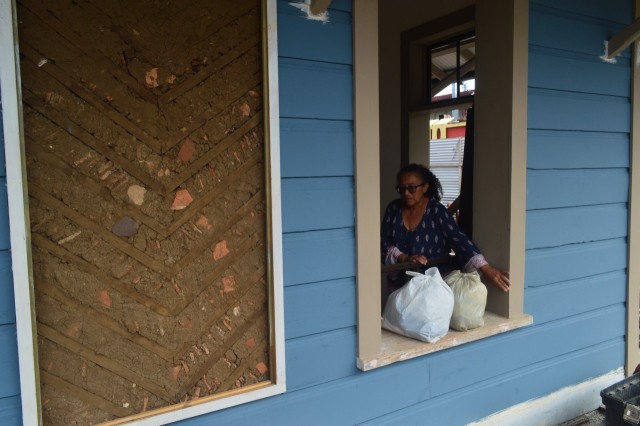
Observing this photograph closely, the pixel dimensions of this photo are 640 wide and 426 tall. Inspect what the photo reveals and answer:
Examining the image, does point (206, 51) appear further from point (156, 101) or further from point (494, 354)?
point (494, 354)

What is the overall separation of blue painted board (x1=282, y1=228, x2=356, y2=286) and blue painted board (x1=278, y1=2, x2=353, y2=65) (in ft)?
2.38

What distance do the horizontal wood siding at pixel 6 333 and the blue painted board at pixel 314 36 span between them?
105cm

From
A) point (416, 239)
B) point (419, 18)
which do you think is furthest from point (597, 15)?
point (416, 239)

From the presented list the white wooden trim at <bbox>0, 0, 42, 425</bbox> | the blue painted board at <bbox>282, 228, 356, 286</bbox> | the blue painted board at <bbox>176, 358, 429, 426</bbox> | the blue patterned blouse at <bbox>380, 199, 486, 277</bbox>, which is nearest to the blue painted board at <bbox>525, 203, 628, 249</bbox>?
the blue patterned blouse at <bbox>380, 199, 486, 277</bbox>

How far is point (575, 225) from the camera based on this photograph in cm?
311

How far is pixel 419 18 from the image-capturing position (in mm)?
3908

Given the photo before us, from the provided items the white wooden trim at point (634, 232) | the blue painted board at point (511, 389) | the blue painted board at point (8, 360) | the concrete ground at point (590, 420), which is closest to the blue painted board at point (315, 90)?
the blue painted board at point (8, 360)

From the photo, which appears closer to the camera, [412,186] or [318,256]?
[318,256]

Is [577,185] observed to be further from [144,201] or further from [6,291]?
[6,291]

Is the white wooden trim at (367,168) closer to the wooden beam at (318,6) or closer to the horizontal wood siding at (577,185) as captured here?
the wooden beam at (318,6)

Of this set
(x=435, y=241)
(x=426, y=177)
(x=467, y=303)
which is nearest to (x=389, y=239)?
(x=435, y=241)

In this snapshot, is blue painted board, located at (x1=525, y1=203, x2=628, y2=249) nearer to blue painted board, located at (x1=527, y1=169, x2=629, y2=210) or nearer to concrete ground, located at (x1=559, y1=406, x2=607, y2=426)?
blue painted board, located at (x1=527, y1=169, x2=629, y2=210)

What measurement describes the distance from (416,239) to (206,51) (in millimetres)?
1617

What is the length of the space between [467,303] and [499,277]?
12.3 inches
